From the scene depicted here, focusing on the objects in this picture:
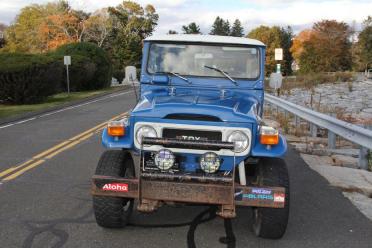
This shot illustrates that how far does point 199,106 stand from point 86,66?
35195 millimetres

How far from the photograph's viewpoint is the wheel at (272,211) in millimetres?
5289

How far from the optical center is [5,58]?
89.5ft

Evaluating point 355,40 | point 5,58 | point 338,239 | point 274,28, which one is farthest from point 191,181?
point 274,28


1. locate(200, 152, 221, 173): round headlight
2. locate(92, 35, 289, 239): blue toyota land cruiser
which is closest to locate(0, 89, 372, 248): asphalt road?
locate(92, 35, 289, 239): blue toyota land cruiser

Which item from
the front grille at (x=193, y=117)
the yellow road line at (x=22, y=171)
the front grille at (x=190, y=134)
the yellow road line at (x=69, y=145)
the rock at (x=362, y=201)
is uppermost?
the front grille at (x=193, y=117)

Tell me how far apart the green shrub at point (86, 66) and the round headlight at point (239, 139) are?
33895 mm

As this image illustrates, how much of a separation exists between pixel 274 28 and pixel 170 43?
4752 inches

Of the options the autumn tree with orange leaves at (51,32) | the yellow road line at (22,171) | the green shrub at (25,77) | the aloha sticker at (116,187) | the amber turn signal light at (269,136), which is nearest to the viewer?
the aloha sticker at (116,187)

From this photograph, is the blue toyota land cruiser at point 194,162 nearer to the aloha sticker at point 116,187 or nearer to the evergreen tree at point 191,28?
the aloha sticker at point 116,187

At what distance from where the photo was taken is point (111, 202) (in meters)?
5.42

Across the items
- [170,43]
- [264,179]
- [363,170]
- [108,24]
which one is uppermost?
[108,24]

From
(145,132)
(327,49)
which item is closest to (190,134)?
(145,132)

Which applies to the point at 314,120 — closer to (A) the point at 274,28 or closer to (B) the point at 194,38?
(B) the point at 194,38

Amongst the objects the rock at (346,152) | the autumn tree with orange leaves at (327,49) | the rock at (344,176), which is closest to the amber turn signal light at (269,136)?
the rock at (344,176)
